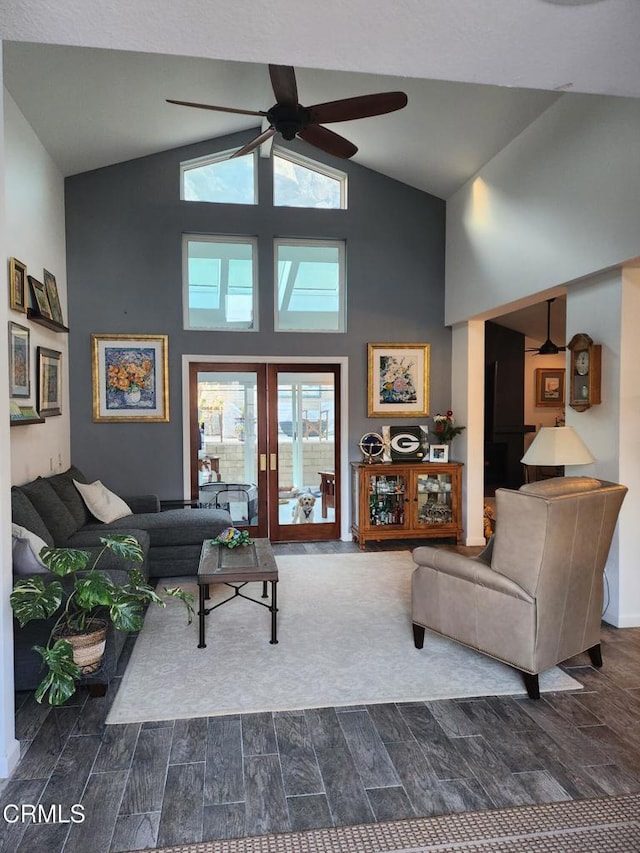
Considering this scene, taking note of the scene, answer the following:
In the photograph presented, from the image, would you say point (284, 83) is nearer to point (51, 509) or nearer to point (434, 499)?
point (51, 509)

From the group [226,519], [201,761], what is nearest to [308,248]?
[226,519]

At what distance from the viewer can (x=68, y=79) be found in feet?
13.6

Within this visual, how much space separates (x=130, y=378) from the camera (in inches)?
236

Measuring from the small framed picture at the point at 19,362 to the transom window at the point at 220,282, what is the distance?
2.02 m

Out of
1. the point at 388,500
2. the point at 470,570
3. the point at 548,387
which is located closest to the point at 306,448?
the point at 388,500

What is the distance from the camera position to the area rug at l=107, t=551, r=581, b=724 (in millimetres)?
2977

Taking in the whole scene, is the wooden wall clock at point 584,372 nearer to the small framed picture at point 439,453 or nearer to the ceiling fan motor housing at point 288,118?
the small framed picture at point 439,453

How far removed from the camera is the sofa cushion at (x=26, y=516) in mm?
3585

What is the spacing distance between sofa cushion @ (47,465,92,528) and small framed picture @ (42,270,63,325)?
1443mm

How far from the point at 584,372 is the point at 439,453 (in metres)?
2.49

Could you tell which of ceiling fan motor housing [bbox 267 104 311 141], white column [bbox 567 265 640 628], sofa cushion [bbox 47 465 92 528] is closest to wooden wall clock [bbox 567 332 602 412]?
white column [bbox 567 265 640 628]

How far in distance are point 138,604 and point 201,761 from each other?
2.54ft

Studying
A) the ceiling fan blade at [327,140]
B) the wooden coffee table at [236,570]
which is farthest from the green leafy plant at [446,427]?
the ceiling fan blade at [327,140]

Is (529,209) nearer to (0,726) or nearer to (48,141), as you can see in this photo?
(48,141)
